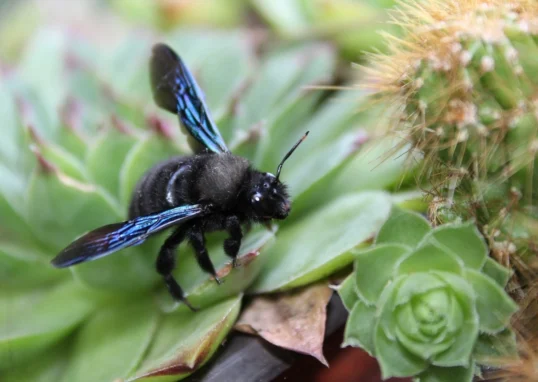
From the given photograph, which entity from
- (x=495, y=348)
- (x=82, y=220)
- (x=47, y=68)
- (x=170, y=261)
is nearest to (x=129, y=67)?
(x=47, y=68)

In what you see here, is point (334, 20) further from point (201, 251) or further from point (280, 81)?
point (201, 251)

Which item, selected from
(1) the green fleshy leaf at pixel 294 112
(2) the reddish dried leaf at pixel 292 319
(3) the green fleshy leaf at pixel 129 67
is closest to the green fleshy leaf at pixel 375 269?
(2) the reddish dried leaf at pixel 292 319

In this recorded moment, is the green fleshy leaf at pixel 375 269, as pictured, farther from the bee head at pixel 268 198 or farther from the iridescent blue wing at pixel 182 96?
the iridescent blue wing at pixel 182 96

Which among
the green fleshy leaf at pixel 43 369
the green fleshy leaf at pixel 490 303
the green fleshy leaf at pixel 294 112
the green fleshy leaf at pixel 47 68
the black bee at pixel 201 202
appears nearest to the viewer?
the green fleshy leaf at pixel 490 303

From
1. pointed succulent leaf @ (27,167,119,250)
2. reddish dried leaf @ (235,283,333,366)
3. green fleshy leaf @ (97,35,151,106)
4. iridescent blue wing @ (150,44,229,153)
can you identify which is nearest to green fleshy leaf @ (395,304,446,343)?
reddish dried leaf @ (235,283,333,366)

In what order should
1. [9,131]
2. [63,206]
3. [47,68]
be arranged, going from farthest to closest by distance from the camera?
[47,68], [9,131], [63,206]

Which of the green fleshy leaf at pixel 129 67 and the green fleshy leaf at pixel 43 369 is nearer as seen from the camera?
the green fleshy leaf at pixel 43 369

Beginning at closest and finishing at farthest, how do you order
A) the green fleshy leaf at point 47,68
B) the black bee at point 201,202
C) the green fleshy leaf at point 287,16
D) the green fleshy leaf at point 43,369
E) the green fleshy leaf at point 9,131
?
the black bee at point 201,202, the green fleshy leaf at point 43,369, the green fleshy leaf at point 9,131, the green fleshy leaf at point 47,68, the green fleshy leaf at point 287,16
